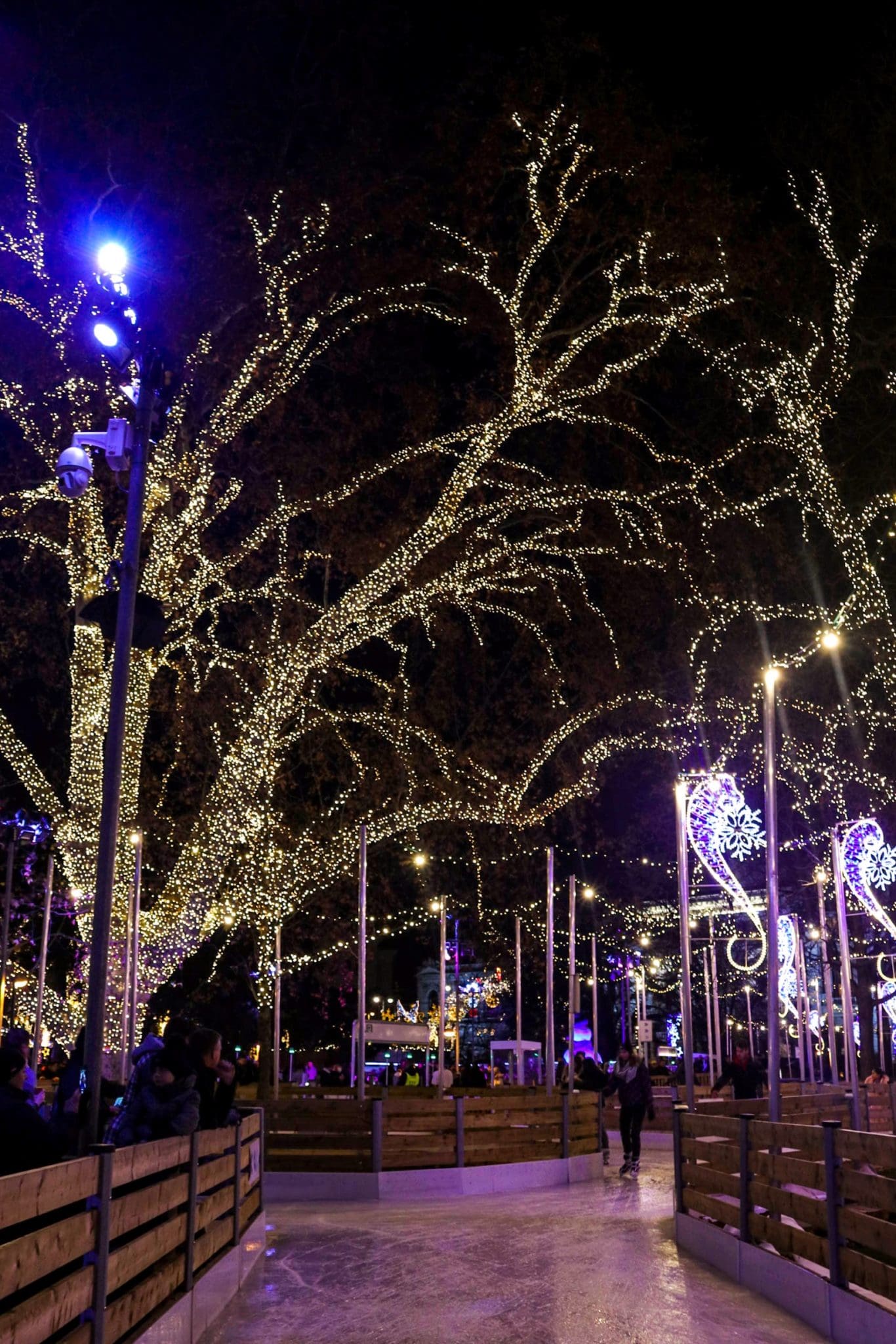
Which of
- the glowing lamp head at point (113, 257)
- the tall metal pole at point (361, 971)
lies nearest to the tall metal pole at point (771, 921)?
the tall metal pole at point (361, 971)

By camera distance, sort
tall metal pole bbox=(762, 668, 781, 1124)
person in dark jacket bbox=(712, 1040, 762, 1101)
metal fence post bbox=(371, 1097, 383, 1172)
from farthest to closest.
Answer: person in dark jacket bbox=(712, 1040, 762, 1101) → metal fence post bbox=(371, 1097, 383, 1172) → tall metal pole bbox=(762, 668, 781, 1124)

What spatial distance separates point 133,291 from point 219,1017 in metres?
48.6

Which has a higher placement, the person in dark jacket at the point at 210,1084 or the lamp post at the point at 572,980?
the lamp post at the point at 572,980

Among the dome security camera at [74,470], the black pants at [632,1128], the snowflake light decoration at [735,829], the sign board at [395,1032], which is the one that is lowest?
the black pants at [632,1128]

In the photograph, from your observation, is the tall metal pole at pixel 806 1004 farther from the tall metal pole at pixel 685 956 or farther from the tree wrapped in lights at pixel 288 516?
the tree wrapped in lights at pixel 288 516

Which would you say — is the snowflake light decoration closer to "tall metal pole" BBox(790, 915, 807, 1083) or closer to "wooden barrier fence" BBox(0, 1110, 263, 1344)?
"wooden barrier fence" BBox(0, 1110, 263, 1344)

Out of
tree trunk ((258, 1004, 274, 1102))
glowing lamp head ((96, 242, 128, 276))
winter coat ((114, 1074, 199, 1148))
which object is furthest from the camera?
tree trunk ((258, 1004, 274, 1102))

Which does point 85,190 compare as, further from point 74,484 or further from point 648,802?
point 648,802

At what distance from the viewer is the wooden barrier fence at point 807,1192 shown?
27.2 feet

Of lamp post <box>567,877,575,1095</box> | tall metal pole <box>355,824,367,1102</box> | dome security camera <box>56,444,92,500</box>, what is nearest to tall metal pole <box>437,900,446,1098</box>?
tall metal pole <box>355,824,367,1102</box>

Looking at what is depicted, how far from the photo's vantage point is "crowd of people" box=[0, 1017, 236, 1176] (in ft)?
20.4

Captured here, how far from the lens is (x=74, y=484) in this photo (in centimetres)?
1150

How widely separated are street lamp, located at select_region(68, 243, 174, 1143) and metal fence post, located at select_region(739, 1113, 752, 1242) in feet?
16.6

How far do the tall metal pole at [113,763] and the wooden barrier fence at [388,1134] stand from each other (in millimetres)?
9465
